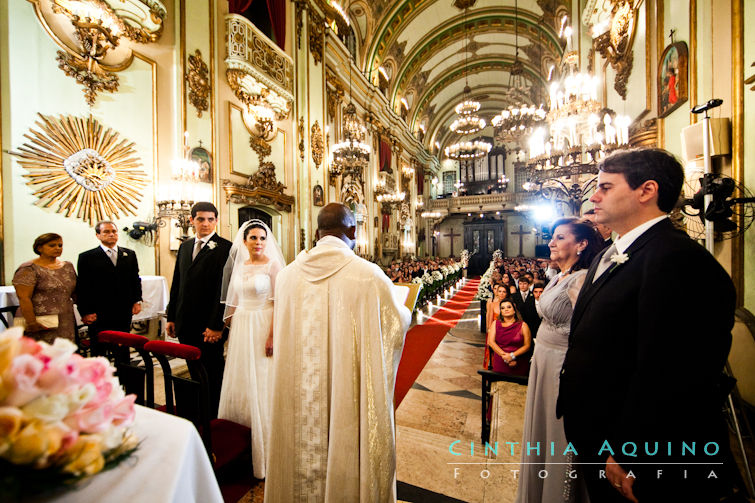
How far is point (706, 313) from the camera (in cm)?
98

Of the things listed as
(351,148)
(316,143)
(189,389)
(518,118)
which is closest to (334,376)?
(189,389)

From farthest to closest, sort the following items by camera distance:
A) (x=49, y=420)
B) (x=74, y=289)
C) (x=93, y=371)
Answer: (x=74, y=289)
(x=93, y=371)
(x=49, y=420)

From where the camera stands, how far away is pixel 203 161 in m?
5.41

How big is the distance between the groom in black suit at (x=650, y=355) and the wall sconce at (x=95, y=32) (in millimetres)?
5989

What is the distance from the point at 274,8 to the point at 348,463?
8848 millimetres

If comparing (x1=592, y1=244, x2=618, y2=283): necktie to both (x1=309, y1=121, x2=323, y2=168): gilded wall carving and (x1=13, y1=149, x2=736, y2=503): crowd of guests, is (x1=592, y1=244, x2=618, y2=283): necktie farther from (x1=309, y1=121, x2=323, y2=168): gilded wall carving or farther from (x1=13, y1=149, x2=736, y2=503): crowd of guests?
(x1=309, y1=121, x2=323, y2=168): gilded wall carving

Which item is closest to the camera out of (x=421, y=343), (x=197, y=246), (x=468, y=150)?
(x=197, y=246)

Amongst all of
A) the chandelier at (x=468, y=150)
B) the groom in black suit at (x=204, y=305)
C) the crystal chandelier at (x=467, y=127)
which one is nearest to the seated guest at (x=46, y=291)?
the groom in black suit at (x=204, y=305)

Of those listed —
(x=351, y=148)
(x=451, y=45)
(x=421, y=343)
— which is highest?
(x=451, y=45)

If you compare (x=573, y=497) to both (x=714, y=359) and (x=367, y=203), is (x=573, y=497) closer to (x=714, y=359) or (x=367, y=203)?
(x=714, y=359)

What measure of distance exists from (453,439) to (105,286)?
3826 millimetres

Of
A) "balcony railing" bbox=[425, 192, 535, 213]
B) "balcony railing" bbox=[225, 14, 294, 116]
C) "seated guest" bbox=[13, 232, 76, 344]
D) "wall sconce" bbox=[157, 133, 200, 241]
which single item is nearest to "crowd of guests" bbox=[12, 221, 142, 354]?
"seated guest" bbox=[13, 232, 76, 344]

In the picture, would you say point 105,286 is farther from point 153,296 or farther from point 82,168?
point 82,168

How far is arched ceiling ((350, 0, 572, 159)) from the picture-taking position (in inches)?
465
